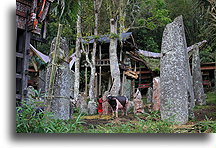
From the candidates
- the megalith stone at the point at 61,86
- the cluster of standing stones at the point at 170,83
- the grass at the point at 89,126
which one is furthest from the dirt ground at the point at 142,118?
the megalith stone at the point at 61,86

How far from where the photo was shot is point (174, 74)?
332cm

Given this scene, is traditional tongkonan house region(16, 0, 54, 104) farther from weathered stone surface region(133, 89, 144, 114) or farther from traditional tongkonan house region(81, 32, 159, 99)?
weathered stone surface region(133, 89, 144, 114)

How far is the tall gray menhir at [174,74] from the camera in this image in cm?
319

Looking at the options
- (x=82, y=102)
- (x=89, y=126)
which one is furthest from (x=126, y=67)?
(x=89, y=126)

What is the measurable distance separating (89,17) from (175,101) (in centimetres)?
200

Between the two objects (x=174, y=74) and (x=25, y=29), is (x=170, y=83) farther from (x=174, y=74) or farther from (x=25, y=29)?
(x=25, y=29)

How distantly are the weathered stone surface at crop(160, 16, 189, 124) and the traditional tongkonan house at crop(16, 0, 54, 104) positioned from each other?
1.71 meters

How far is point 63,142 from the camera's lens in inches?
98.2

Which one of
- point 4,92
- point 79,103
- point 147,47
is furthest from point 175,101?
point 79,103

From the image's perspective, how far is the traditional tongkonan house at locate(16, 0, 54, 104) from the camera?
2.67 metres

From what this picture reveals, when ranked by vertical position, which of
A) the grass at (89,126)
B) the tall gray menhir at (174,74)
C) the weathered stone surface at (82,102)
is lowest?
the grass at (89,126)

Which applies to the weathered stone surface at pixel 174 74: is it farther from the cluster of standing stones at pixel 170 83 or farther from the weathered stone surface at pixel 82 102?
the weathered stone surface at pixel 82 102

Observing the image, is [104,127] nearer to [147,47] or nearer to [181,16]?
[147,47]

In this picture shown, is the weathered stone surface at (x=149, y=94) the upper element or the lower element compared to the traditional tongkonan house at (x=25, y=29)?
lower
